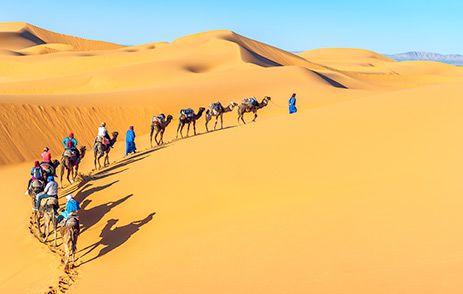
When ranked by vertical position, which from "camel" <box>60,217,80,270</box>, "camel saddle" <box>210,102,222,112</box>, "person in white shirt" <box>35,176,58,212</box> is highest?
"camel saddle" <box>210,102,222,112</box>

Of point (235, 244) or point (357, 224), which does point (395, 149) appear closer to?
point (357, 224)

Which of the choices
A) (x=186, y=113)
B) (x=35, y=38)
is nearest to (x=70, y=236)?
(x=186, y=113)

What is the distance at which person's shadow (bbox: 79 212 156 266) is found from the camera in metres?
9.73

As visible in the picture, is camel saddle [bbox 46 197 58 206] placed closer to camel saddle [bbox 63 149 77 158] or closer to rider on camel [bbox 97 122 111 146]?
camel saddle [bbox 63 149 77 158]

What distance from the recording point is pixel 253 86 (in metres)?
38.5

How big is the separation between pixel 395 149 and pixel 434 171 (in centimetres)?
171

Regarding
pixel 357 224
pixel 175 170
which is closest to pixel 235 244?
pixel 357 224

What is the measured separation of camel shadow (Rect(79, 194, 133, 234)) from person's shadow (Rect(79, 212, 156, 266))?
72 centimetres

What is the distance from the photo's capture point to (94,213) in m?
12.0

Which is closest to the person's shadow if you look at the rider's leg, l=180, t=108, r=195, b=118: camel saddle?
the rider's leg

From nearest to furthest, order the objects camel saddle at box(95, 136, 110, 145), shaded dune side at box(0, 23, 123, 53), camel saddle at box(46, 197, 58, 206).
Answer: camel saddle at box(46, 197, 58, 206), camel saddle at box(95, 136, 110, 145), shaded dune side at box(0, 23, 123, 53)

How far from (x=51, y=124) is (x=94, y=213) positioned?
14.0 meters

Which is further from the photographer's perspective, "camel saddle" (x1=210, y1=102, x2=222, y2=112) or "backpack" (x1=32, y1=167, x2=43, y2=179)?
"camel saddle" (x1=210, y1=102, x2=222, y2=112)

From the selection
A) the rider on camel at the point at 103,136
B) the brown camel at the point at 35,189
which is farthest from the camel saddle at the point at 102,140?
the brown camel at the point at 35,189
